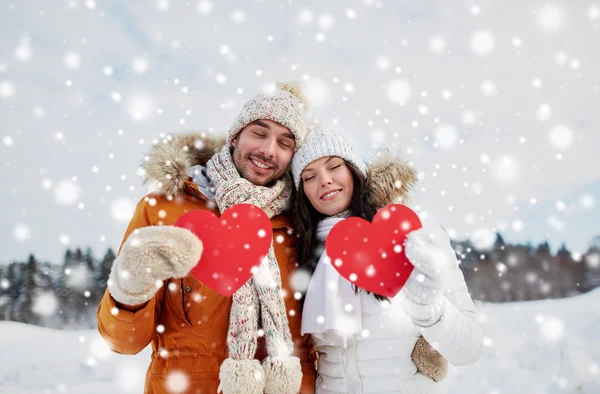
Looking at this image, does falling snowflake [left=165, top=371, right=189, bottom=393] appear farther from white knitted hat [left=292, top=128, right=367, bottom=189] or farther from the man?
white knitted hat [left=292, top=128, right=367, bottom=189]

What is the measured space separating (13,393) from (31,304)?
3.03m

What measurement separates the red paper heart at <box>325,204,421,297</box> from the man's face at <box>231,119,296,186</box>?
2.90 feet

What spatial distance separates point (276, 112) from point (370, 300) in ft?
4.06

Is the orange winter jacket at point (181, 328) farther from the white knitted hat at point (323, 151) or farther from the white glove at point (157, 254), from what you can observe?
the white knitted hat at point (323, 151)

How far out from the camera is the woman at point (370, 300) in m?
1.60

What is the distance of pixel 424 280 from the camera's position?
152 centimetres

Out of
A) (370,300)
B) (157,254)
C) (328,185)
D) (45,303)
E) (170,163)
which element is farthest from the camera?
(45,303)

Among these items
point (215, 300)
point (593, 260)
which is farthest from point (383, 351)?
point (593, 260)

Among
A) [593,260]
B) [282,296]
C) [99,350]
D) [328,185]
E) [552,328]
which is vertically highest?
[328,185]

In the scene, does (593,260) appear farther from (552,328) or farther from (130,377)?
(130,377)

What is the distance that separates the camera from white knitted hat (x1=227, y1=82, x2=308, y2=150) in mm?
2568

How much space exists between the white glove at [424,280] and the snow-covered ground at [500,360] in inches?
100

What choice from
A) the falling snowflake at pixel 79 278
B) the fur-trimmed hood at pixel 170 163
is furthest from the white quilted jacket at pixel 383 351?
the falling snowflake at pixel 79 278

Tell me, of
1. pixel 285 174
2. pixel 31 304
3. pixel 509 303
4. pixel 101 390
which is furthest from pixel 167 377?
pixel 31 304
